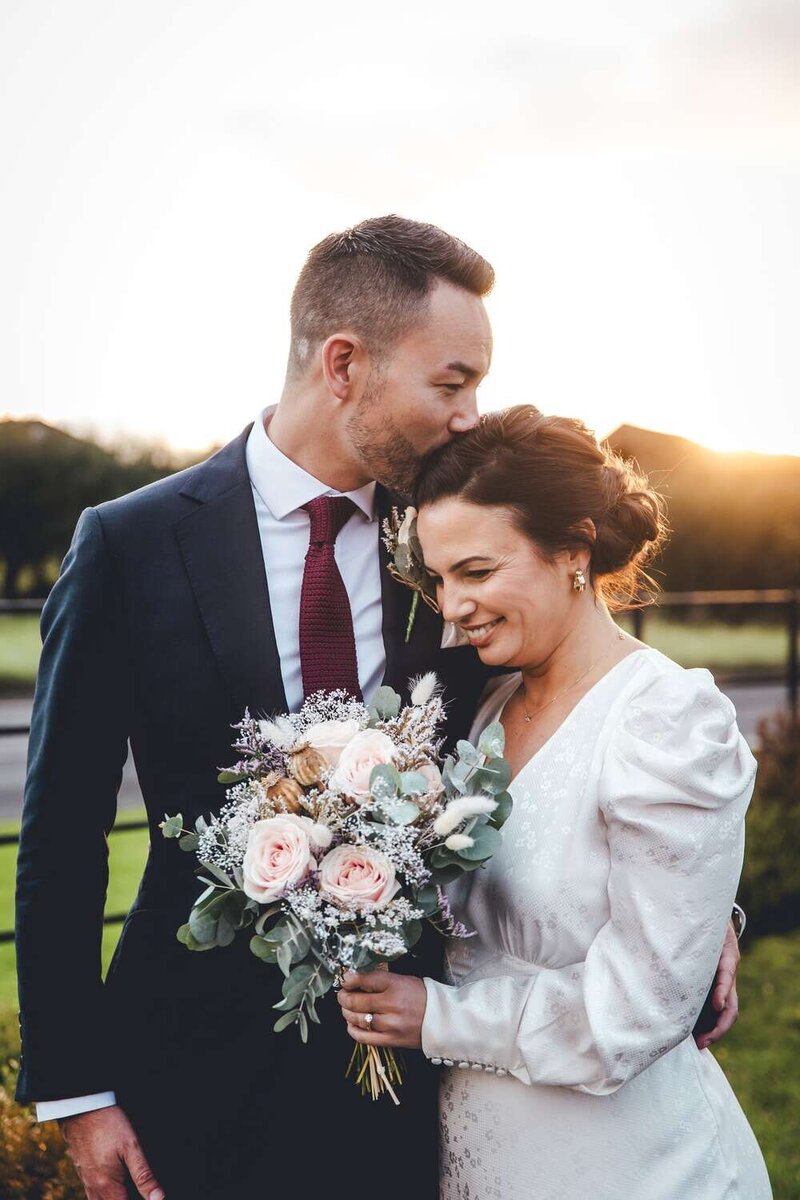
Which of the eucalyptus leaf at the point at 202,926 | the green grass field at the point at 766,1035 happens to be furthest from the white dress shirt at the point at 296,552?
the green grass field at the point at 766,1035

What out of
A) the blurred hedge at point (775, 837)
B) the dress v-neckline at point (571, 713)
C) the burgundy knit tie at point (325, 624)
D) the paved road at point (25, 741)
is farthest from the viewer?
the paved road at point (25, 741)

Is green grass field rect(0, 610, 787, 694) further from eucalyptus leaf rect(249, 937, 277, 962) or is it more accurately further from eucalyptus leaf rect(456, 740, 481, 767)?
eucalyptus leaf rect(249, 937, 277, 962)

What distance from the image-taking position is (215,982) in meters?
2.19

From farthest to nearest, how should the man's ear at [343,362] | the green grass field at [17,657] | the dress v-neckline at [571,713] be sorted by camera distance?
the green grass field at [17,657] → the man's ear at [343,362] → the dress v-neckline at [571,713]

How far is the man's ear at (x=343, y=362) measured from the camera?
2.38 metres

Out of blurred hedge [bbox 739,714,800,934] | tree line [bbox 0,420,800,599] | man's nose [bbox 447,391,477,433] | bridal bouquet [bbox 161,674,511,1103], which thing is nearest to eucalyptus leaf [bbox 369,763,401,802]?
bridal bouquet [bbox 161,674,511,1103]

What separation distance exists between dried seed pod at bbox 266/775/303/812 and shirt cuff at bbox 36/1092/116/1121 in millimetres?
871

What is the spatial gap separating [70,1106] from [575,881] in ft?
3.86

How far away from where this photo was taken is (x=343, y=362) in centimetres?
241

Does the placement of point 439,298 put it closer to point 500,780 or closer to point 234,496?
point 234,496

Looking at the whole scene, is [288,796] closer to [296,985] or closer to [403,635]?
[296,985]

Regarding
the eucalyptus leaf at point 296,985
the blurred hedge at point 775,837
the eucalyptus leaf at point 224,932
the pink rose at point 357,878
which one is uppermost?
the pink rose at point 357,878

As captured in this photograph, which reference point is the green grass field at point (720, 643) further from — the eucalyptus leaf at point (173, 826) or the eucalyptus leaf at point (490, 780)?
the eucalyptus leaf at point (173, 826)

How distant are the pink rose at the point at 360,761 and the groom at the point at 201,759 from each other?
464mm
